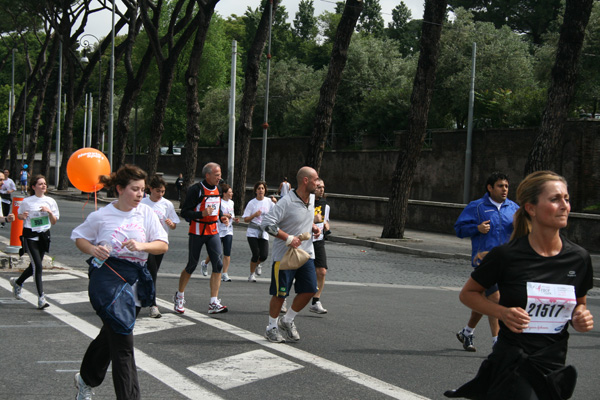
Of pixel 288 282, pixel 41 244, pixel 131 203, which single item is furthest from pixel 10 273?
pixel 131 203

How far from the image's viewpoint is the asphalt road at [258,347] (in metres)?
→ 6.18

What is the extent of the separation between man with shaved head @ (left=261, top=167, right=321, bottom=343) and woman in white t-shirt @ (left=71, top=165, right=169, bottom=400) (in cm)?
265

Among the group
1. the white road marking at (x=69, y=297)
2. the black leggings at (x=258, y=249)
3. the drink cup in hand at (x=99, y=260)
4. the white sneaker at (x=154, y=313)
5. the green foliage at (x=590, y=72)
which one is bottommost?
the white road marking at (x=69, y=297)

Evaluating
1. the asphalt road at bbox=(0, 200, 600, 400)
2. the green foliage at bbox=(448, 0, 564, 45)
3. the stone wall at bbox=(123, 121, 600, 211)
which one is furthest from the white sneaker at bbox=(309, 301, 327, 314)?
the green foliage at bbox=(448, 0, 564, 45)

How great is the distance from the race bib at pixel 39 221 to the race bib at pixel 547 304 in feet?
25.4

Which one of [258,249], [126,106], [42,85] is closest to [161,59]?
[126,106]

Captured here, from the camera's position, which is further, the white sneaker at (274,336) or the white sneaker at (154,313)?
the white sneaker at (154,313)

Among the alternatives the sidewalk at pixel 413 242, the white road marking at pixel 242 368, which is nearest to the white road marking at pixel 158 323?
the white road marking at pixel 242 368

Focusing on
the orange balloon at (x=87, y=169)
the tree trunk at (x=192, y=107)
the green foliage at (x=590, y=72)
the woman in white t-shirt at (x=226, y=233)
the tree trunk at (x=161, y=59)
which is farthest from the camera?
the green foliage at (x=590, y=72)

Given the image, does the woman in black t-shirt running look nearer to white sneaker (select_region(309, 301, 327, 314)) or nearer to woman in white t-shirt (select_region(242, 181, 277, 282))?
white sneaker (select_region(309, 301, 327, 314))

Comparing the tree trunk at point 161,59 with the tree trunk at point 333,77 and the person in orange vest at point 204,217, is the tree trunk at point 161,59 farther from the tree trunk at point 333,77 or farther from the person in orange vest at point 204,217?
the person in orange vest at point 204,217

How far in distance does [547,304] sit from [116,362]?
277 cm

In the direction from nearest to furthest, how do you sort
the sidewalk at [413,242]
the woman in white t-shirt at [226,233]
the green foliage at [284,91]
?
the woman in white t-shirt at [226,233] → the sidewalk at [413,242] → the green foliage at [284,91]

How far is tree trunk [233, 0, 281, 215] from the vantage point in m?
29.7
